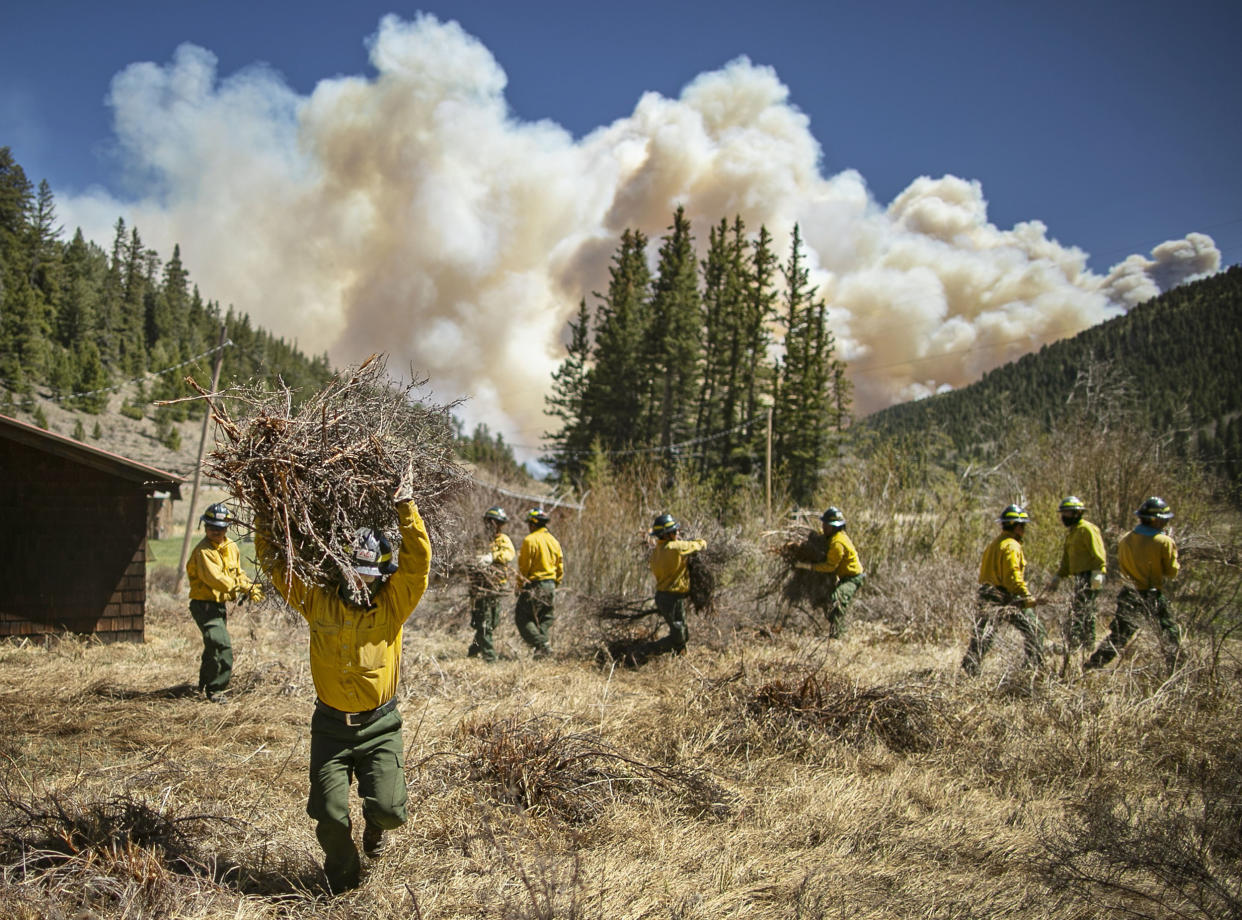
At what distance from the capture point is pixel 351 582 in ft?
11.1

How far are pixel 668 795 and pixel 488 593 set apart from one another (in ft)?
16.3

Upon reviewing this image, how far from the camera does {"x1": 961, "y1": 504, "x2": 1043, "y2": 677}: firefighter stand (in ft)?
23.8

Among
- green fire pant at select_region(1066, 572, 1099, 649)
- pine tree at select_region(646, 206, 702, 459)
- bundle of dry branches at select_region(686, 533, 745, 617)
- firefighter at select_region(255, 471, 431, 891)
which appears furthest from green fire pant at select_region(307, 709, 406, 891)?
pine tree at select_region(646, 206, 702, 459)

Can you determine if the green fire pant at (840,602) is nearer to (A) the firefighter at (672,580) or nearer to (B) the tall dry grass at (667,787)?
(B) the tall dry grass at (667,787)

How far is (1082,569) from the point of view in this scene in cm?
779

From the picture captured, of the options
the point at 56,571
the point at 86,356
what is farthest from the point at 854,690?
the point at 86,356

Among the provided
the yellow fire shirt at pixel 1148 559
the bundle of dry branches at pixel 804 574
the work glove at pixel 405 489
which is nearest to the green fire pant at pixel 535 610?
the bundle of dry branches at pixel 804 574

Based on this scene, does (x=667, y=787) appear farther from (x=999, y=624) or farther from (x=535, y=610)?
(x=535, y=610)

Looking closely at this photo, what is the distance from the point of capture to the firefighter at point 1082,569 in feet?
25.3

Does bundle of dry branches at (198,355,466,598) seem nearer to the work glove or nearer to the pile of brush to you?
the work glove

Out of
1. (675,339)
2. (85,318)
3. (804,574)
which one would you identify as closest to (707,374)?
(675,339)

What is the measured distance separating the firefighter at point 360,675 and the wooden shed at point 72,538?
24.6 ft

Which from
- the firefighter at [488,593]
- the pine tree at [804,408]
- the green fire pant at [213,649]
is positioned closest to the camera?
the green fire pant at [213,649]

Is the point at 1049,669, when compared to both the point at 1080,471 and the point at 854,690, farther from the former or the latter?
the point at 1080,471
